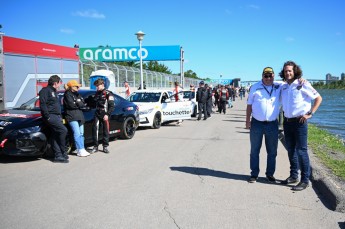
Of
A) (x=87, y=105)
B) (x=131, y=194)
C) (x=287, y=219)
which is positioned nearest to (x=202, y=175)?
(x=131, y=194)

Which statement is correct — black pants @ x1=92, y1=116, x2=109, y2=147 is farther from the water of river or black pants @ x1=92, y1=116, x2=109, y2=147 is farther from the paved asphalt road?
the water of river

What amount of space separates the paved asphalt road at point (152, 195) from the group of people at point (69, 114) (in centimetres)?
36

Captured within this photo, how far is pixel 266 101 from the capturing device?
5.57 metres

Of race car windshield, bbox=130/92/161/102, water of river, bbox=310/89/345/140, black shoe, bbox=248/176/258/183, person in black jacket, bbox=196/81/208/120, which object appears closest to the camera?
black shoe, bbox=248/176/258/183

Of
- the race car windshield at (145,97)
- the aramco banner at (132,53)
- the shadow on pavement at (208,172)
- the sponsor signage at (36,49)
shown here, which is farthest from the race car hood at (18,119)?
the aramco banner at (132,53)

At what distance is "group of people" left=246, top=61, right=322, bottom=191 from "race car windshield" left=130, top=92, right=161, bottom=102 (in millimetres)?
8250

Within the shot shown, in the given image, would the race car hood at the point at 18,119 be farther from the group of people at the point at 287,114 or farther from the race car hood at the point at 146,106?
the race car hood at the point at 146,106

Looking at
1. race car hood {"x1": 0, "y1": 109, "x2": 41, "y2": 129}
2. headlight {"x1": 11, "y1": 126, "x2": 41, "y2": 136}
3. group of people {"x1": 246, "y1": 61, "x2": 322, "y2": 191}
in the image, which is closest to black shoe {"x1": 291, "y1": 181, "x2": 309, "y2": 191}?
group of people {"x1": 246, "y1": 61, "x2": 322, "y2": 191}

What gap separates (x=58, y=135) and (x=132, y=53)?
22.3m

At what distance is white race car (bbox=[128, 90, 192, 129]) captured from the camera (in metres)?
12.9

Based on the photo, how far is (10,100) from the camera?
13.6 m

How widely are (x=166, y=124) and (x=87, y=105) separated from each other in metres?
7.34

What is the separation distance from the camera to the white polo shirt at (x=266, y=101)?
557 cm

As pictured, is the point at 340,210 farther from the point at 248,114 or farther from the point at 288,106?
the point at 248,114
